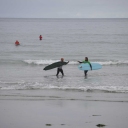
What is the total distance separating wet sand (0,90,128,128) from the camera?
11.1 meters

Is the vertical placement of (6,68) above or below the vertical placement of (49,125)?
above

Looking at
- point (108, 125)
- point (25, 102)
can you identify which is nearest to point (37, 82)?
point (25, 102)

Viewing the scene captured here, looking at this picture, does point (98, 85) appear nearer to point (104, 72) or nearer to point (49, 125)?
point (104, 72)

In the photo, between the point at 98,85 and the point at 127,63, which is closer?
the point at 98,85

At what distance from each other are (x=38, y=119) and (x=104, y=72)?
14.0 meters

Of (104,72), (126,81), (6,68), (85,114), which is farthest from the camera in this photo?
(6,68)

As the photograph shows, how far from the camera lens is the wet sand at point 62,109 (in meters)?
11.1

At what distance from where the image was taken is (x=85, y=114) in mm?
12211

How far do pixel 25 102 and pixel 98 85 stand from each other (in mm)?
6514

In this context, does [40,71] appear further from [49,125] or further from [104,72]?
[49,125]

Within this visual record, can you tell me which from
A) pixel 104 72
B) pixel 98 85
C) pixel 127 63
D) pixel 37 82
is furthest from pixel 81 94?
pixel 127 63

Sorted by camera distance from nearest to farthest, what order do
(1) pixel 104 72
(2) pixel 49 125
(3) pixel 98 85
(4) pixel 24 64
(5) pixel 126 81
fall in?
(2) pixel 49 125
(3) pixel 98 85
(5) pixel 126 81
(1) pixel 104 72
(4) pixel 24 64

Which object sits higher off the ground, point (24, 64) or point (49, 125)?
point (24, 64)

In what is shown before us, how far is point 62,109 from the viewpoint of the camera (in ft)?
42.7
